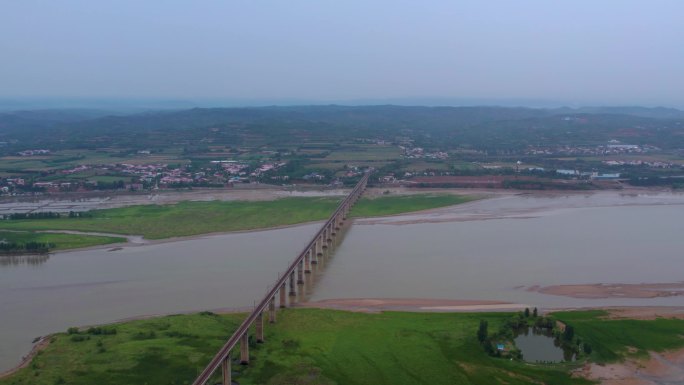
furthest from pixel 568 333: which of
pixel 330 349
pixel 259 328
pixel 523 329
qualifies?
pixel 259 328

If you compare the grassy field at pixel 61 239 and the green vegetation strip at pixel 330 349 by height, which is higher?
the green vegetation strip at pixel 330 349

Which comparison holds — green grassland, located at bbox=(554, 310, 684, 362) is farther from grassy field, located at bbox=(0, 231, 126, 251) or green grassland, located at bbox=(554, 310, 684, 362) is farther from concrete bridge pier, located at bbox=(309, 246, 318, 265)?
grassy field, located at bbox=(0, 231, 126, 251)

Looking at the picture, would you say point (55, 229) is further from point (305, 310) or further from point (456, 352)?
point (456, 352)

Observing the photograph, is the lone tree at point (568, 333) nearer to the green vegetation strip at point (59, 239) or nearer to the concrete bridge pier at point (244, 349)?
the concrete bridge pier at point (244, 349)

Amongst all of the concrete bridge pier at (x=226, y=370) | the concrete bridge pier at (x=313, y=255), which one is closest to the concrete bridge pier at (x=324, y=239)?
the concrete bridge pier at (x=313, y=255)

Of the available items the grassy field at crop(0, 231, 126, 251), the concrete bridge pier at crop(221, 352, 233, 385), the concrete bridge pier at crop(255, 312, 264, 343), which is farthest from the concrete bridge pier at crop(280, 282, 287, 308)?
the grassy field at crop(0, 231, 126, 251)

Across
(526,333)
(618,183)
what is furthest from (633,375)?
(618,183)

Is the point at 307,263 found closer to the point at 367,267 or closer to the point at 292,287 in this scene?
the point at 367,267
